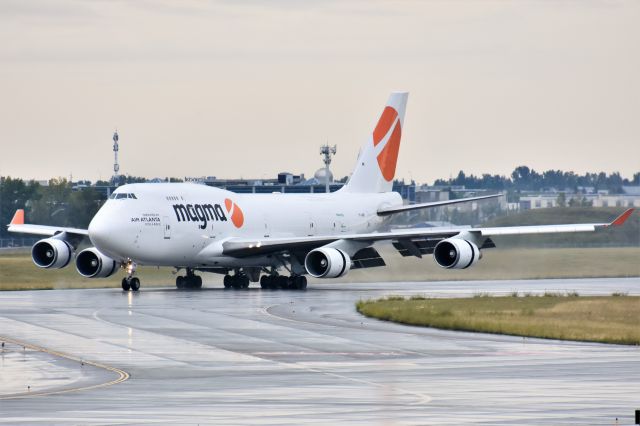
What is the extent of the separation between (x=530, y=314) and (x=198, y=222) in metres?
24.9

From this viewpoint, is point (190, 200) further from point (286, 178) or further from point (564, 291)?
point (286, 178)

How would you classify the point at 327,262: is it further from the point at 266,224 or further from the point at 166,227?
the point at 266,224

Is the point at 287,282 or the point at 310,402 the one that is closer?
the point at 310,402

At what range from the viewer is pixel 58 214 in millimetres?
138875

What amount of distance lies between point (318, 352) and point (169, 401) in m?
11.3

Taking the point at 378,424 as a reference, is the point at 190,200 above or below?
above

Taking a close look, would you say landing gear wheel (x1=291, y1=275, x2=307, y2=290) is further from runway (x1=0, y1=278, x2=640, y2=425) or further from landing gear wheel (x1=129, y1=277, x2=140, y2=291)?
runway (x1=0, y1=278, x2=640, y2=425)

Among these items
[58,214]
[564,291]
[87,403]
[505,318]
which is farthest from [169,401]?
[58,214]

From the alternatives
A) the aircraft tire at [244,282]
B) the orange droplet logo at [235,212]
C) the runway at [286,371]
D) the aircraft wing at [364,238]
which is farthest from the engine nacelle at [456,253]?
the runway at [286,371]

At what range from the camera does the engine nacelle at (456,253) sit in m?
69.9

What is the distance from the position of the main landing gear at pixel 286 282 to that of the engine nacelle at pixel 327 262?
197 centimetres

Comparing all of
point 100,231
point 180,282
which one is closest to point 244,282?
point 180,282

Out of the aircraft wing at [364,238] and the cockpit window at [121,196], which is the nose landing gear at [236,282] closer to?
the aircraft wing at [364,238]

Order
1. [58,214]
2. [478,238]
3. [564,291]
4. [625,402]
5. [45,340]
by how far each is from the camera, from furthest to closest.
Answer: [58,214] < [478,238] < [564,291] < [45,340] < [625,402]
